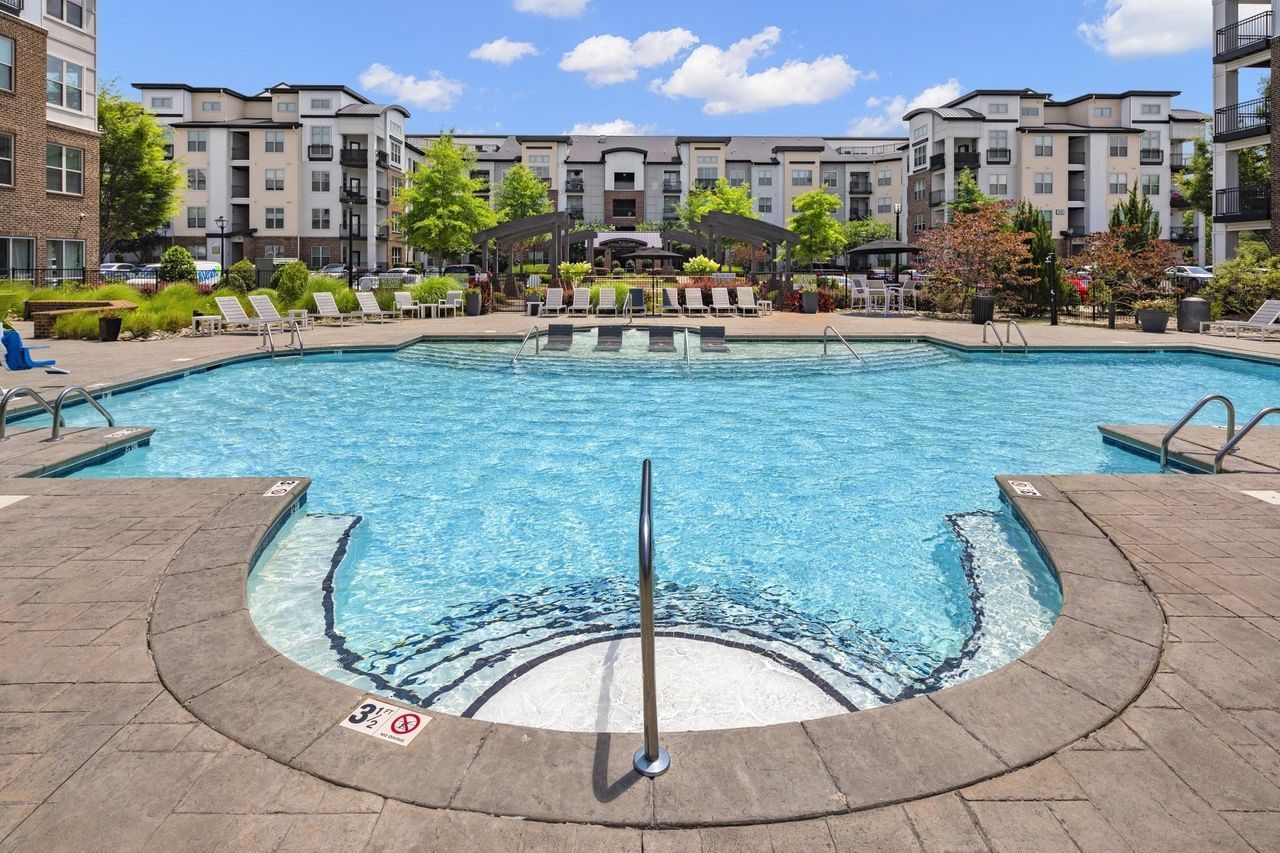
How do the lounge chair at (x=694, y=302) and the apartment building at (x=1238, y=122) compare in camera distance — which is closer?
the lounge chair at (x=694, y=302)

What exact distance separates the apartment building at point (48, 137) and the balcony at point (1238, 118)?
44.9 metres

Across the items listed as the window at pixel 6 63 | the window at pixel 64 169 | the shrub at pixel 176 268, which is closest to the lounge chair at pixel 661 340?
the shrub at pixel 176 268

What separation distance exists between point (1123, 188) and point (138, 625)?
76.0 m

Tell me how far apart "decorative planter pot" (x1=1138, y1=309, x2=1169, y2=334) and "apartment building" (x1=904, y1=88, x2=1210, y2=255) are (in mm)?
46148

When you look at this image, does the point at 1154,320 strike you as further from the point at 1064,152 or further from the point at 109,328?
the point at 1064,152

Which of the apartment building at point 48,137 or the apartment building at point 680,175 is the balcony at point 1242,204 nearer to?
the apartment building at point 680,175

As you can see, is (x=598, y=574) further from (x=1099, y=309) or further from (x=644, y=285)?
(x=644, y=285)

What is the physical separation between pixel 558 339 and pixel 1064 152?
6140cm

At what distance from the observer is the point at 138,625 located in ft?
12.4

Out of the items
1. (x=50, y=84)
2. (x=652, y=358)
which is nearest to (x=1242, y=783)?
(x=652, y=358)

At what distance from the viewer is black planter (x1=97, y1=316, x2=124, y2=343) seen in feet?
60.6

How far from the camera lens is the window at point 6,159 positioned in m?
27.9

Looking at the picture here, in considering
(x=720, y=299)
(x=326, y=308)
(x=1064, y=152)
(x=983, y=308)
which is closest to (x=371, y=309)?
(x=326, y=308)

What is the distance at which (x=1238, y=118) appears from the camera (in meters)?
35.0
